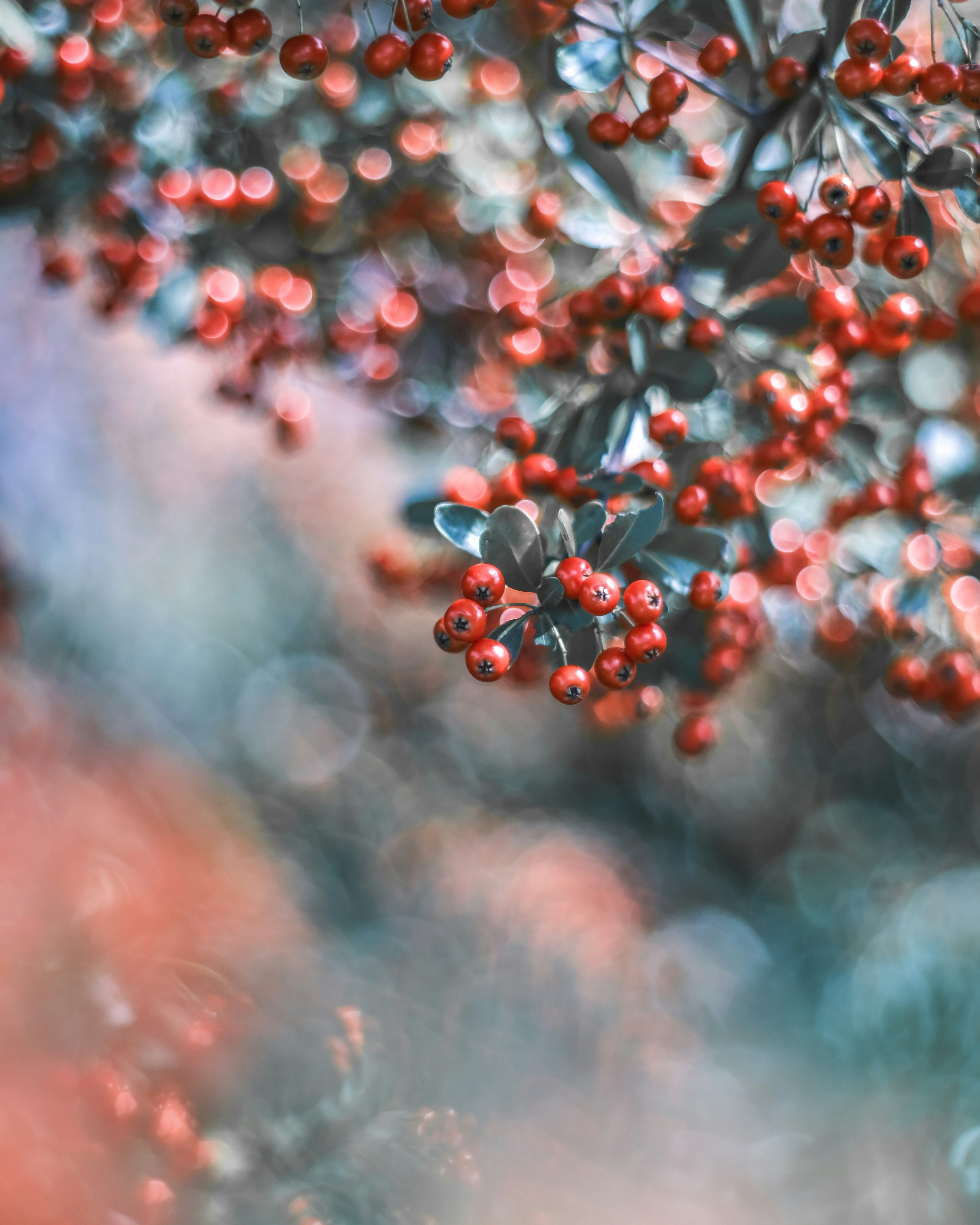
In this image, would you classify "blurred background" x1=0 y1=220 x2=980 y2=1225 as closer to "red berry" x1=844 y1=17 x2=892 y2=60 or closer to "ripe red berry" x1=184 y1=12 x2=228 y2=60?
"ripe red berry" x1=184 y1=12 x2=228 y2=60

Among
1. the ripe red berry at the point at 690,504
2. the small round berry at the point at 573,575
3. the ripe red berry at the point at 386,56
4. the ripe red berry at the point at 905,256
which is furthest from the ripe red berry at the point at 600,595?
the ripe red berry at the point at 386,56

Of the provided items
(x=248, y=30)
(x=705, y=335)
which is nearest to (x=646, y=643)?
(x=705, y=335)

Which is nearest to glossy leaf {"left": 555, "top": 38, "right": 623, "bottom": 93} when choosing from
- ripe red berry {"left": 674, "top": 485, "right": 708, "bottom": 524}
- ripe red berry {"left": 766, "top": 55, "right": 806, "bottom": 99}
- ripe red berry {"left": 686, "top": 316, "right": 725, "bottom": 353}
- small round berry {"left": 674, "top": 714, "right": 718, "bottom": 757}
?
ripe red berry {"left": 766, "top": 55, "right": 806, "bottom": 99}

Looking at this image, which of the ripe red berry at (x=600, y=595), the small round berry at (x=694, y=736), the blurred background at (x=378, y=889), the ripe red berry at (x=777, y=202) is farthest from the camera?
the blurred background at (x=378, y=889)

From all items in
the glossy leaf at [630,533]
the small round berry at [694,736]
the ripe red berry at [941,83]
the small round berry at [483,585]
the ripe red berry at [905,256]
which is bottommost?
the small round berry at [694,736]

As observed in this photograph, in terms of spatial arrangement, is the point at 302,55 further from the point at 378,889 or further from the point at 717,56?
the point at 378,889

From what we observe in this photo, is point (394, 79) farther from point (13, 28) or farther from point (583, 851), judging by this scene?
point (583, 851)

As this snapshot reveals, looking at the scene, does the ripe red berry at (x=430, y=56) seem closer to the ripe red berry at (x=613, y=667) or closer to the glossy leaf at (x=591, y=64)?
the glossy leaf at (x=591, y=64)
